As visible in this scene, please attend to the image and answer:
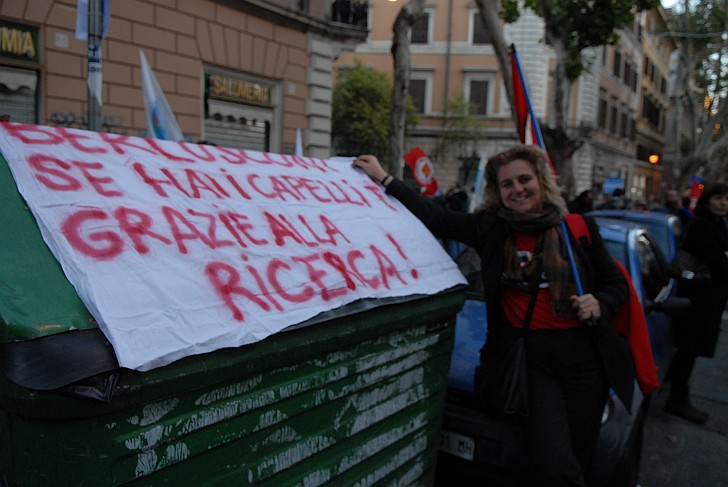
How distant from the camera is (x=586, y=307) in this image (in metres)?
2.30

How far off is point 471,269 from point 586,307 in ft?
5.95

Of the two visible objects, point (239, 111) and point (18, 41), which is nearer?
point (18, 41)

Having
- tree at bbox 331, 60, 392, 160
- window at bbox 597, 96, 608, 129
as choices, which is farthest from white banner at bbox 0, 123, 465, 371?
window at bbox 597, 96, 608, 129

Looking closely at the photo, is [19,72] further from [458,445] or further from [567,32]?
[567,32]

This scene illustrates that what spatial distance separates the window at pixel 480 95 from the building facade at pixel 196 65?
59.7 ft

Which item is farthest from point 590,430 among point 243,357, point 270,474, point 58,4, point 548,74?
point 548,74

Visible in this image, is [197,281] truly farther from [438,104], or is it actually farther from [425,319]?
[438,104]

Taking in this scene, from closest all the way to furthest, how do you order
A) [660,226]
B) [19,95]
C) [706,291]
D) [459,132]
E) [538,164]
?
[538,164] → [706,291] → [660,226] → [19,95] → [459,132]

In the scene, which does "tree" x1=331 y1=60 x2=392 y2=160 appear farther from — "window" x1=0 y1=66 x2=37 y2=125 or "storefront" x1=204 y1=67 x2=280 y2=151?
"window" x1=0 y1=66 x2=37 y2=125

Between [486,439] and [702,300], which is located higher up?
[702,300]

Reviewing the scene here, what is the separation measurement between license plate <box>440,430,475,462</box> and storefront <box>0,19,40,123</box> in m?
7.11

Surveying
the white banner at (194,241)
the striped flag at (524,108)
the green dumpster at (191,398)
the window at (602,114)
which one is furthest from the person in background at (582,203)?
the window at (602,114)

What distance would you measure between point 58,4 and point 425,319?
779cm

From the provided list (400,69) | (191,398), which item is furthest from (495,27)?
(191,398)
